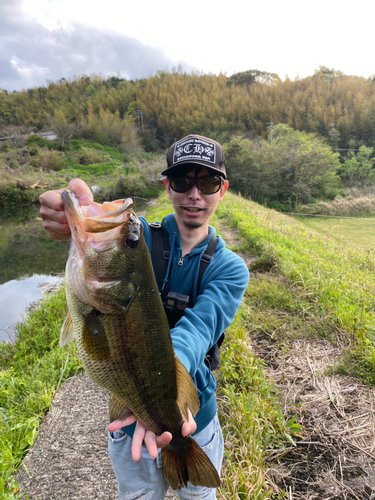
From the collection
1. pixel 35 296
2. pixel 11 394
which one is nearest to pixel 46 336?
pixel 11 394

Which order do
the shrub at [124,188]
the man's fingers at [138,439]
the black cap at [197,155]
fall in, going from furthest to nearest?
1. the shrub at [124,188]
2. the black cap at [197,155]
3. the man's fingers at [138,439]

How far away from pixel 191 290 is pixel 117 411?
81cm

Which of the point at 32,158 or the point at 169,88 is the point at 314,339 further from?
the point at 169,88

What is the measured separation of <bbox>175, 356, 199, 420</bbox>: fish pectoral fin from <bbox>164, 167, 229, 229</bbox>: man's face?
0.99 meters

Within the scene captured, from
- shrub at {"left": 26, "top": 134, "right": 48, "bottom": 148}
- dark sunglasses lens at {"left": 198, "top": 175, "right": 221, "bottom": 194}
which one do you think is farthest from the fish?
shrub at {"left": 26, "top": 134, "right": 48, "bottom": 148}

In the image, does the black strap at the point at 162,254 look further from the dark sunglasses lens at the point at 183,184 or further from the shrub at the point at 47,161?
the shrub at the point at 47,161

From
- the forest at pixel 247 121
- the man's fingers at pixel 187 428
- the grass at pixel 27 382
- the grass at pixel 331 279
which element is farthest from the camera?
the forest at pixel 247 121

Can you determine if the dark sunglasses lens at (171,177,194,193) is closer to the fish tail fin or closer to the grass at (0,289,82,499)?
the fish tail fin

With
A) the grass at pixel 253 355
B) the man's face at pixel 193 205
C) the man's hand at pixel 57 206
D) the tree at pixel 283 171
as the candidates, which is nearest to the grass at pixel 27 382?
the grass at pixel 253 355

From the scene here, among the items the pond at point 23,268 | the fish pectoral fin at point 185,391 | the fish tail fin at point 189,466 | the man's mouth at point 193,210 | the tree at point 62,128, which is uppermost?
the tree at point 62,128

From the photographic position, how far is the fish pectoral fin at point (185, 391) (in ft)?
3.93

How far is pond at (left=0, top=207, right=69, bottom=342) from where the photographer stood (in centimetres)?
684

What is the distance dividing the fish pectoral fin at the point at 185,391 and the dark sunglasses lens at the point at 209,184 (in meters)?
1.23

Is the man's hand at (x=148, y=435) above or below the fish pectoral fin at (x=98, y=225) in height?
below
